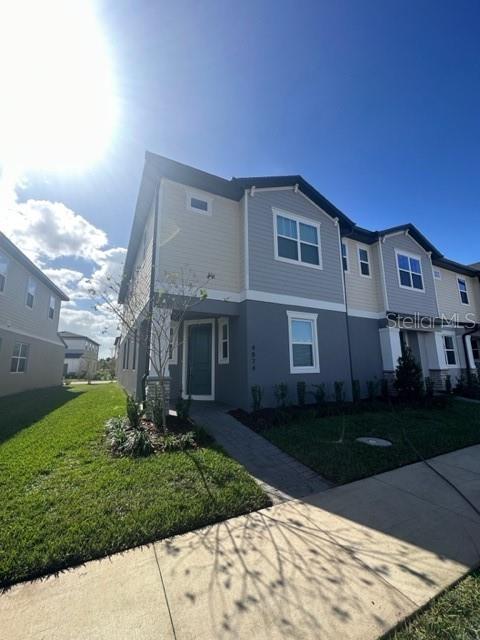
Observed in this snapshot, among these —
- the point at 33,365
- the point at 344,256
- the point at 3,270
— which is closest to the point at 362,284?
the point at 344,256

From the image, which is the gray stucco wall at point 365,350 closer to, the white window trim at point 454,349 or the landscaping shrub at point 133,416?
the white window trim at point 454,349

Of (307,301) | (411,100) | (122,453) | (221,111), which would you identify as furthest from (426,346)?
(122,453)

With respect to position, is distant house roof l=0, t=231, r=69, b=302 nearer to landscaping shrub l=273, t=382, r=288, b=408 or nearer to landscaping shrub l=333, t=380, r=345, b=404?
landscaping shrub l=273, t=382, r=288, b=408

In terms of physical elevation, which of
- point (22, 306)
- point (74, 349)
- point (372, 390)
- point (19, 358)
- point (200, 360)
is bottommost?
point (372, 390)

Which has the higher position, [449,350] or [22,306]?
[22,306]

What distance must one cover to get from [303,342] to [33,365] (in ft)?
50.9

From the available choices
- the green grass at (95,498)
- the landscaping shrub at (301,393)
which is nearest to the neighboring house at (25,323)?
the green grass at (95,498)

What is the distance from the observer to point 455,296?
16.2m

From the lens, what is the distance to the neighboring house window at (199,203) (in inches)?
354

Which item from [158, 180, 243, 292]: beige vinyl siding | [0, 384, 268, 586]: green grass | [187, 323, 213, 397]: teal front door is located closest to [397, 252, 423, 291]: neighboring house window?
[158, 180, 243, 292]: beige vinyl siding

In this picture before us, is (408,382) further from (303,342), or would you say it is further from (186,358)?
(186,358)

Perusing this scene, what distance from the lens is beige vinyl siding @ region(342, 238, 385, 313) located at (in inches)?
462

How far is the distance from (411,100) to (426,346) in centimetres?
993

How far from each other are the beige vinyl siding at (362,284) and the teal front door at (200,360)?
19.1 ft
